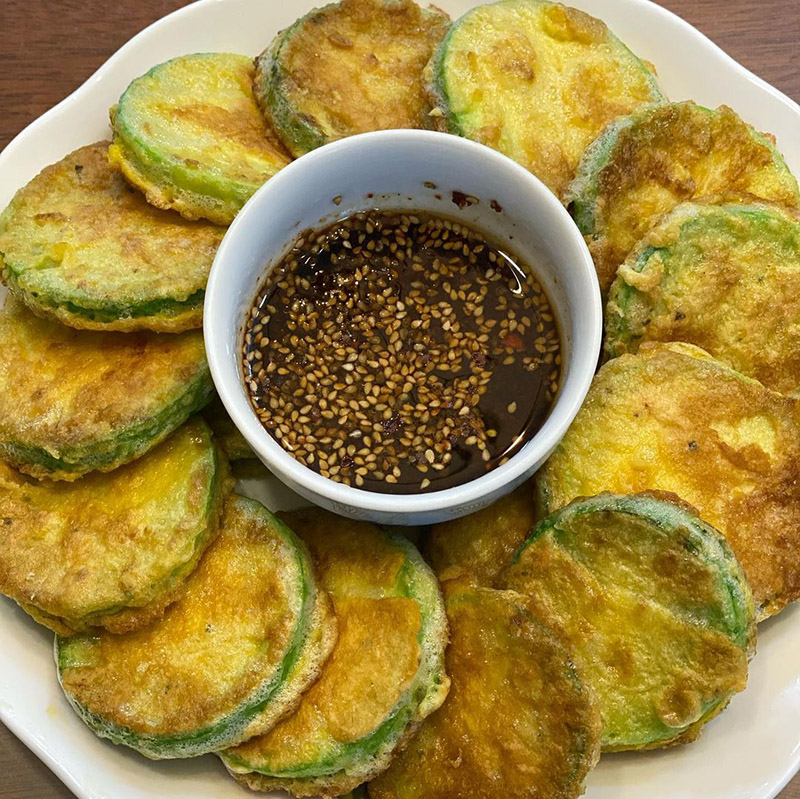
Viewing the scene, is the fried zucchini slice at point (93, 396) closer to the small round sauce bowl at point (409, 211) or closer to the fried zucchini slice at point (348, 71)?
the small round sauce bowl at point (409, 211)

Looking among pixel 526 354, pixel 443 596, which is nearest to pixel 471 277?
pixel 526 354

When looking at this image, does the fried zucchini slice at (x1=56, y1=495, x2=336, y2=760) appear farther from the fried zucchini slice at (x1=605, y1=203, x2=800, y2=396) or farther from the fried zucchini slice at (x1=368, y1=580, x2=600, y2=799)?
the fried zucchini slice at (x1=605, y1=203, x2=800, y2=396)

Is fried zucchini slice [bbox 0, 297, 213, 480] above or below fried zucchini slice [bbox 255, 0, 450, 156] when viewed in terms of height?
below

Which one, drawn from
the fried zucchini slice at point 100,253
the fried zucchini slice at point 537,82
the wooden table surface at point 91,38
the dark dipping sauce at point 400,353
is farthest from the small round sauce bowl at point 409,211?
the wooden table surface at point 91,38

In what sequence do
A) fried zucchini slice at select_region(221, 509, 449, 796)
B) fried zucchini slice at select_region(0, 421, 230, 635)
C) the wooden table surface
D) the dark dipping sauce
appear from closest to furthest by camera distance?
fried zucchini slice at select_region(221, 509, 449, 796) → fried zucchini slice at select_region(0, 421, 230, 635) → the dark dipping sauce → the wooden table surface

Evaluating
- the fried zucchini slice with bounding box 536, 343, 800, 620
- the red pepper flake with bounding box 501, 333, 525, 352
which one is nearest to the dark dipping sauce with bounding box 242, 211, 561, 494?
the red pepper flake with bounding box 501, 333, 525, 352

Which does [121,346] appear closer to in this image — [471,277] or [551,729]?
[471,277]
